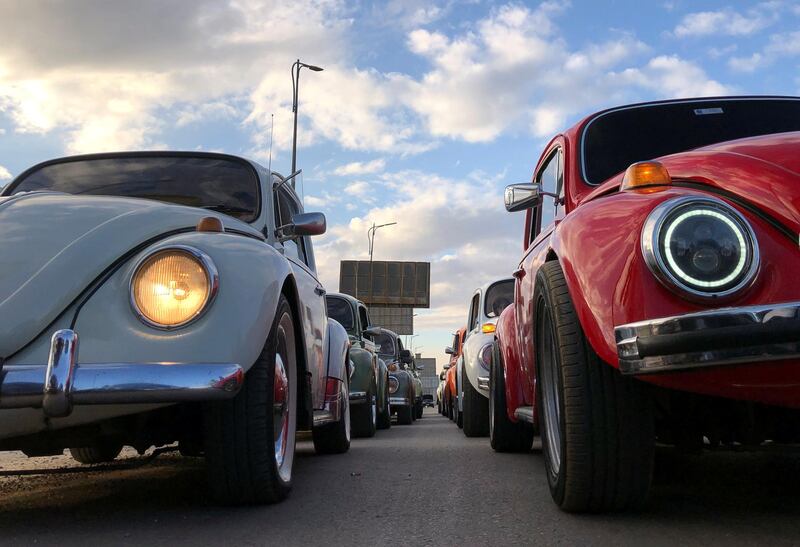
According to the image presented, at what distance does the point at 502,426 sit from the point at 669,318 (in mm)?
3558

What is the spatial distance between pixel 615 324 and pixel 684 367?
0.27m

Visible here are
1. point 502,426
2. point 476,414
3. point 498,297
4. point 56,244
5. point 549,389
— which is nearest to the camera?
point 56,244

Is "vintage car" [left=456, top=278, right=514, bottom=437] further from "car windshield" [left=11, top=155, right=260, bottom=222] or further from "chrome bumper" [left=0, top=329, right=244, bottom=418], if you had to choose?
"chrome bumper" [left=0, top=329, right=244, bottom=418]

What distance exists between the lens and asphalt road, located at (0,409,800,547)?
107 inches

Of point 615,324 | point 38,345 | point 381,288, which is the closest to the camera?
point 615,324

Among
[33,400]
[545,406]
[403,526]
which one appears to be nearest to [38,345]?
[33,400]

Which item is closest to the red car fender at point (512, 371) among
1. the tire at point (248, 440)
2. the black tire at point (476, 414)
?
the tire at point (248, 440)

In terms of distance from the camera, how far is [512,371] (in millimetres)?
4793

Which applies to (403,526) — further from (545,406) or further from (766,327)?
(766,327)

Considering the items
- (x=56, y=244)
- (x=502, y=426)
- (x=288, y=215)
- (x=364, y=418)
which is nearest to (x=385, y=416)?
(x=364, y=418)

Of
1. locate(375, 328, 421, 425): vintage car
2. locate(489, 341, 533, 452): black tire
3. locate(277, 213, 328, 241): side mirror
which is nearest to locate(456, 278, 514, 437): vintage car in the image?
locate(489, 341, 533, 452): black tire

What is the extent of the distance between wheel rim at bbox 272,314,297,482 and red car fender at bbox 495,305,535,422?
1.18m

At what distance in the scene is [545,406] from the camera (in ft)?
11.3

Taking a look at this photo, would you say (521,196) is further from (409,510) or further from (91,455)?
(91,455)
